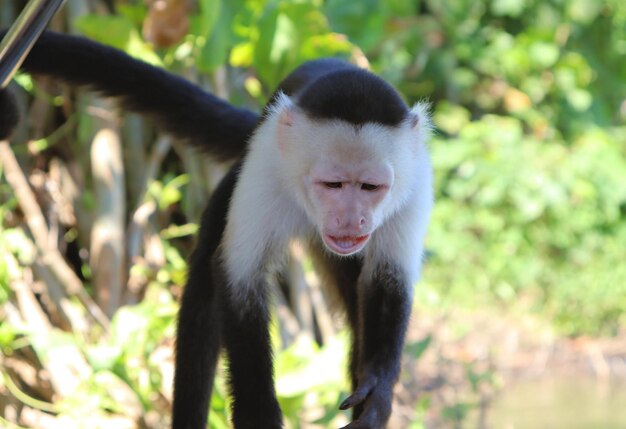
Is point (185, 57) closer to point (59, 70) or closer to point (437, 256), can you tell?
point (59, 70)

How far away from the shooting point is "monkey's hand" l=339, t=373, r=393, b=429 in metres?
2.00

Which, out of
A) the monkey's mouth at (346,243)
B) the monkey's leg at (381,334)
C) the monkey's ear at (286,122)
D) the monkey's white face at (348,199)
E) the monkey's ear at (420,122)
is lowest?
the monkey's leg at (381,334)

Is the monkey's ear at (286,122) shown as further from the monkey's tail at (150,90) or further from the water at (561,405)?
the water at (561,405)

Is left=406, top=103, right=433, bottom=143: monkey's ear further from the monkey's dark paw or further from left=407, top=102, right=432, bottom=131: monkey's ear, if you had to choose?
the monkey's dark paw

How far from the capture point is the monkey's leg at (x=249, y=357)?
2.06m

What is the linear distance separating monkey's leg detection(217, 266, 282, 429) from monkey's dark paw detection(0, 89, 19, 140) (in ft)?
2.06

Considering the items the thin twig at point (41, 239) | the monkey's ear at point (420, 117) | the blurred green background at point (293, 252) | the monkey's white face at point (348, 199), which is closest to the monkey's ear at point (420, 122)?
the monkey's ear at point (420, 117)

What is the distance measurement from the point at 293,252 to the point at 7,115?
4.59ft

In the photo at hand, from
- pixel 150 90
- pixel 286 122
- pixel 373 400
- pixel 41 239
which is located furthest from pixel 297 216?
pixel 41 239

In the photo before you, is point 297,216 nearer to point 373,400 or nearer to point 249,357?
point 249,357

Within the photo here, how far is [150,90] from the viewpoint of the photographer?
2.55 meters

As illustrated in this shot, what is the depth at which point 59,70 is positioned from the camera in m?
2.42

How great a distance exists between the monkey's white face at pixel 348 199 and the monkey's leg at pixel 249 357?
0.93 feet

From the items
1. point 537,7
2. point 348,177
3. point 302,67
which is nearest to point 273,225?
point 348,177
